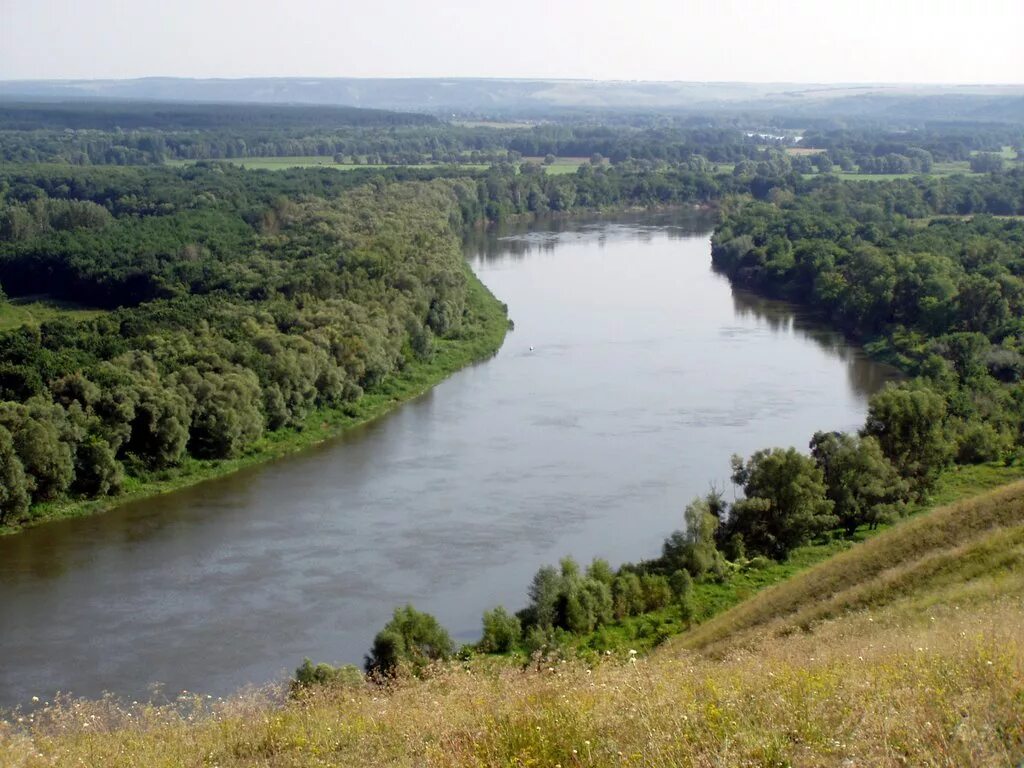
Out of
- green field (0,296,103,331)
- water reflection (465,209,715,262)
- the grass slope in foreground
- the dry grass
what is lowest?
water reflection (465,209,715,262)

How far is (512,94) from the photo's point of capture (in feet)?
518

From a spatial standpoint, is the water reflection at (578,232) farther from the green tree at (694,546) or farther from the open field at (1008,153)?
the green tree at (694,546)

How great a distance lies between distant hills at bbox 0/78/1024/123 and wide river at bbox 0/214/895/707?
98593mm

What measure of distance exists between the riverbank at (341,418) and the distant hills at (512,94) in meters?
95.2

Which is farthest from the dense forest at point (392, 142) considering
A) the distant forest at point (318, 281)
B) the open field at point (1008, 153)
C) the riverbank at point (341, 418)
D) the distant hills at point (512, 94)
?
the distant hills at point (512, 94)

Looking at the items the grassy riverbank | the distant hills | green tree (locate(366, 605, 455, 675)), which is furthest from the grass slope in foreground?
the distant hills

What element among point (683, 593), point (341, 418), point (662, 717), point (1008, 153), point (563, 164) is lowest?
point (341, 418)

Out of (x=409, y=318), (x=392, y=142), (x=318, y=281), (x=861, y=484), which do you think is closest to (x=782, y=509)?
(x=861, y=484)

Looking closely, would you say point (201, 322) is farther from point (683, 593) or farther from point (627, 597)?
point (683, 593)

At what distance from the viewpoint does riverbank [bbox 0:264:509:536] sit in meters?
13.9

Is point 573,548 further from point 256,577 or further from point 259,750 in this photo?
point 259,750

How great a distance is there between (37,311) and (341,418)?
35.7ft

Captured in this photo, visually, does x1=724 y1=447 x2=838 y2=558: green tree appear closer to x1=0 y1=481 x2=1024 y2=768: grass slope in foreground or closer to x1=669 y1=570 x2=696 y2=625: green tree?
x1=669 y1=570 x2=696 y2=625: green tree

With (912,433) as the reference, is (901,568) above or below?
above
